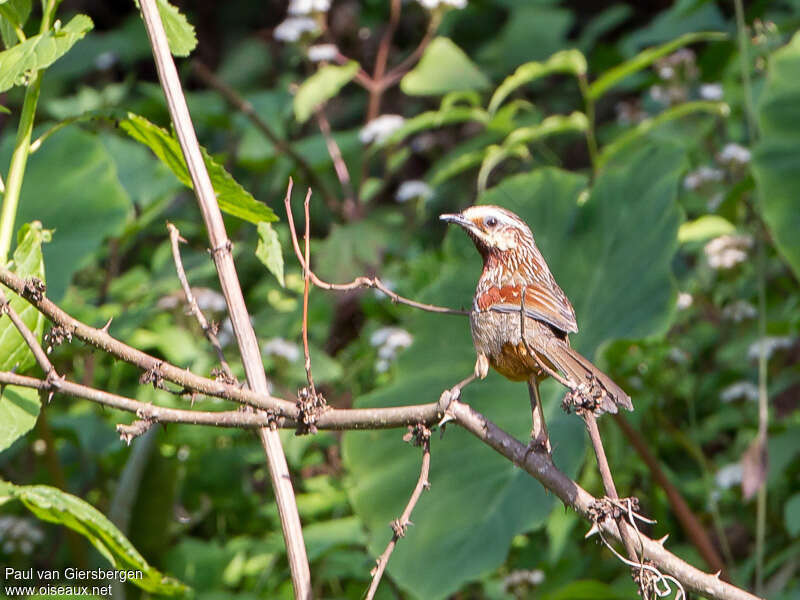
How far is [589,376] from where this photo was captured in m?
1.44

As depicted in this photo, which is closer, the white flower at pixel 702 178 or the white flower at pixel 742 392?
the white flower at pixel 742 392

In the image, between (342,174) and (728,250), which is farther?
(342,174)

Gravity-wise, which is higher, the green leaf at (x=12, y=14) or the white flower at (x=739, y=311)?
the white flower at (x=739, y=311)

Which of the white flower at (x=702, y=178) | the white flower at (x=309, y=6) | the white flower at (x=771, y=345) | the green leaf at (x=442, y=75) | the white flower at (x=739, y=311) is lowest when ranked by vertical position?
the white flower at (x=771, y=345)

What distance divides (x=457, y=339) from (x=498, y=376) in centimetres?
19

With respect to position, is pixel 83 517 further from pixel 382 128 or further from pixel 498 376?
pixel 382 128

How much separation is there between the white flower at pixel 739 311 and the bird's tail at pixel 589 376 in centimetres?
218

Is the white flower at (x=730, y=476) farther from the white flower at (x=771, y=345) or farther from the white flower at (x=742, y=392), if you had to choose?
the white flower at (x=771, y=345)

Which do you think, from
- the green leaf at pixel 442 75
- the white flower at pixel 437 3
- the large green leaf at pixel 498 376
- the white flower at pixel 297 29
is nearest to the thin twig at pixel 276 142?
the white flower at pixel 297 29

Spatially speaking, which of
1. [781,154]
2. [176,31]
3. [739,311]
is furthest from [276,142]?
[176,31]

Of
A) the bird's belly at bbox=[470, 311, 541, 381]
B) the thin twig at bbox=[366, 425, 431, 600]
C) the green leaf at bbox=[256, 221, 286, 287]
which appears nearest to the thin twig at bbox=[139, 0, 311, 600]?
the thin twig at bbox=[366, 425, 431, 600]

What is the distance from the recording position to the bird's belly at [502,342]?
1.59 metres

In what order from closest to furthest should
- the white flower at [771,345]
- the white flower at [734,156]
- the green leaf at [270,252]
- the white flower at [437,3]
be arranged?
the green leaf at [270,252]
the white flower at [771,345]
the white flower at [734,156]
the white flower at [437,3]

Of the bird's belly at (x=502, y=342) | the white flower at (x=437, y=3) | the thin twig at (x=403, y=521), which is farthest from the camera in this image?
the white flower at (x=437, y=3)
